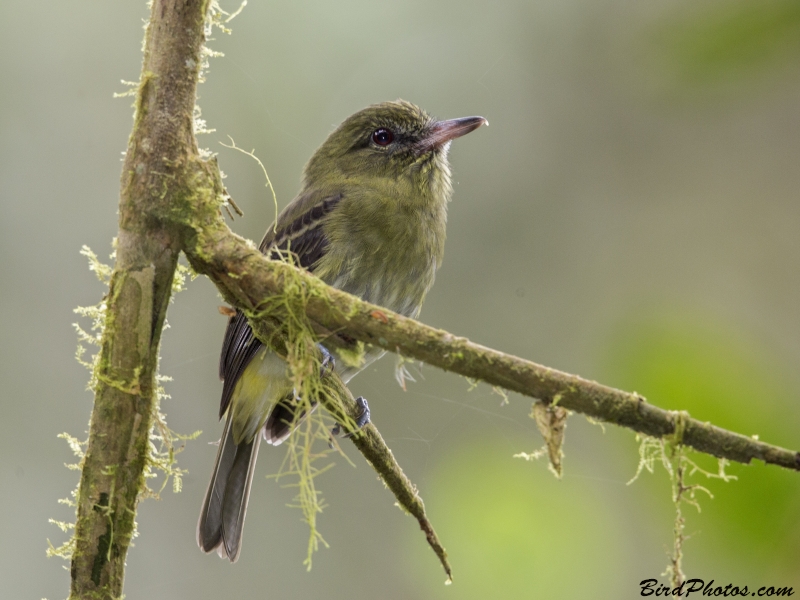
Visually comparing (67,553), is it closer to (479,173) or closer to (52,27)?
(479,173)

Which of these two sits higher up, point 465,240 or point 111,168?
point 111,168

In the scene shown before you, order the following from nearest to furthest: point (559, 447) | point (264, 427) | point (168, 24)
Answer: point (559, 447), point (168, 24), point (264, 427)

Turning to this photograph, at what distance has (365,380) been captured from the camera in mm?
4652

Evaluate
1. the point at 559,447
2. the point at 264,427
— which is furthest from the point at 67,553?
the point at 264,427

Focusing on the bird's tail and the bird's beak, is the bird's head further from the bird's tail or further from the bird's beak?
the bird's tail

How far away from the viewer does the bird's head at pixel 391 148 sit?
331 centimetres

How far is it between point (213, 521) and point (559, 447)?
1.76 meters

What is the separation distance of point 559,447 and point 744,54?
2.51 feet

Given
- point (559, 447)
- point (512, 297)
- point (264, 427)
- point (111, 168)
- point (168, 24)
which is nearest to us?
point (559, 447)

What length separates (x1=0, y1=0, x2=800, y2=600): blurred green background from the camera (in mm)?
4359

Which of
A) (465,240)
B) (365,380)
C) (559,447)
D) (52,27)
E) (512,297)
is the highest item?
(52,27)

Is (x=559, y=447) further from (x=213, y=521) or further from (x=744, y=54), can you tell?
(x=213, y=521)

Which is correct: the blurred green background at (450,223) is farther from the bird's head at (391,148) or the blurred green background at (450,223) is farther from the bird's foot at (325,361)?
the bird's foot at (325,361)

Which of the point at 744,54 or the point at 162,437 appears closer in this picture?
the point at 744,54
